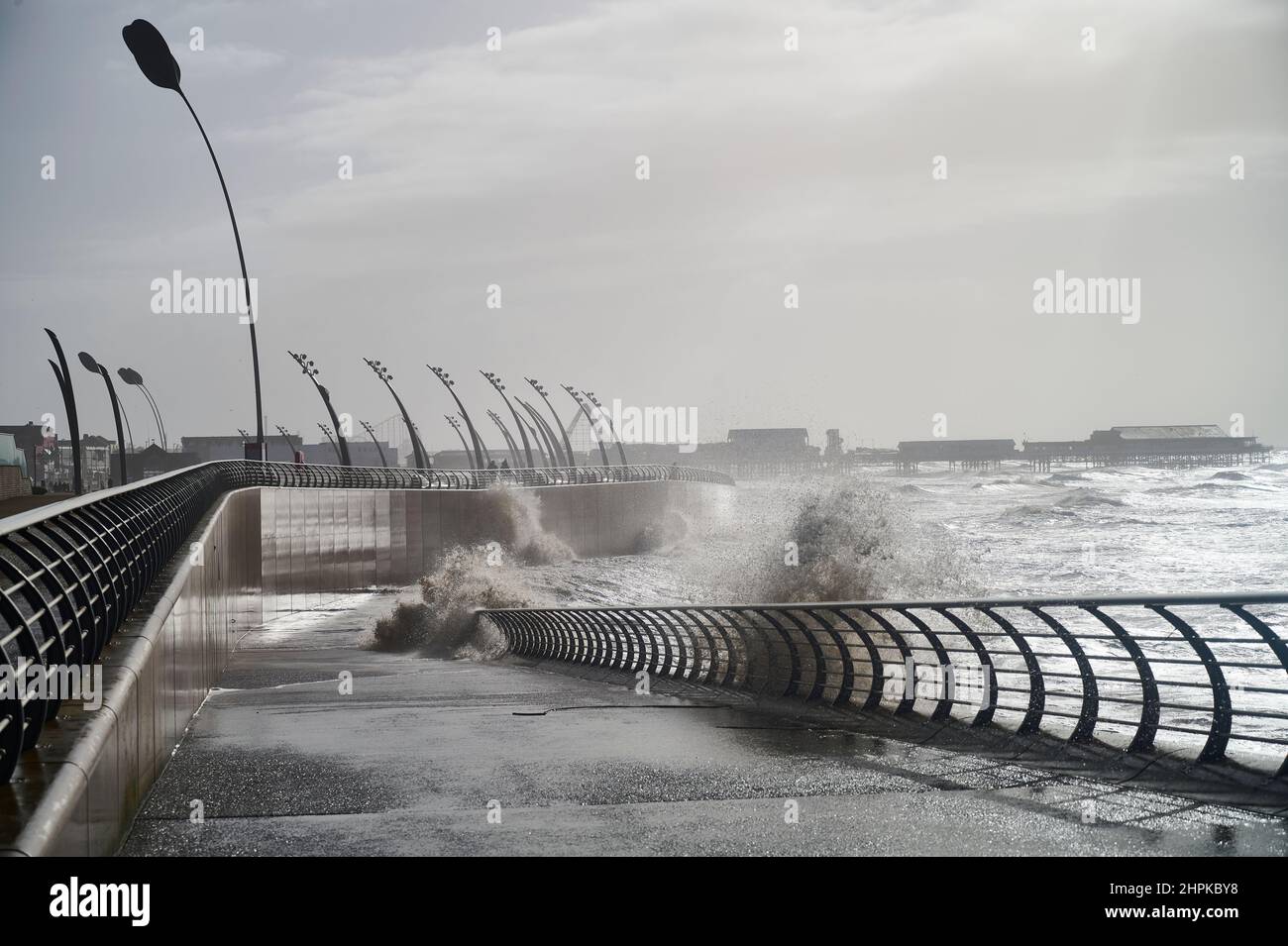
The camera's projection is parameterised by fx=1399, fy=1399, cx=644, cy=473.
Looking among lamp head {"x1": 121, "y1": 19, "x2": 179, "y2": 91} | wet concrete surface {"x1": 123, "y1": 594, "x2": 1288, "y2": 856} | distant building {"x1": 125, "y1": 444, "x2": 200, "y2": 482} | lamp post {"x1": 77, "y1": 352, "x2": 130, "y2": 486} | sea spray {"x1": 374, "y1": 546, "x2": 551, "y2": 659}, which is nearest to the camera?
wet concrete surface {"x1": 123, "y1": 594, "x2": 1288, "y2": 856}

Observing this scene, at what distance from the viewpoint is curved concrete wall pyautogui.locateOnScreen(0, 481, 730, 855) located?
5.82 metres

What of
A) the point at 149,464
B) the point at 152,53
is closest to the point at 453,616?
the point at 152,53

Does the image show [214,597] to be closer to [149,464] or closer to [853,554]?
[853,554]

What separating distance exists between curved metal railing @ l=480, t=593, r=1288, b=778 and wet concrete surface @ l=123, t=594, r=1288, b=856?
60 centimetres

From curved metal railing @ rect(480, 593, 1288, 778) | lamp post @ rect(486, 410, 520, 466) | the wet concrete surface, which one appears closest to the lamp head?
curved metal railing @ rect(480, 593, 1288, 778)

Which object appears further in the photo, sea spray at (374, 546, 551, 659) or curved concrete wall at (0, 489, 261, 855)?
sea spray at (374, 546, 551, 659)

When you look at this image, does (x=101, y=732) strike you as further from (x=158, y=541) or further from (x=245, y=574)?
(x=245, y=574)

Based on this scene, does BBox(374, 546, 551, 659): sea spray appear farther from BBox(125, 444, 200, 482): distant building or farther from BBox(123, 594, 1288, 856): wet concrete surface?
BBox(125, 444, 200, 482): distant building

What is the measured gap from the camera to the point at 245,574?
33469 mm

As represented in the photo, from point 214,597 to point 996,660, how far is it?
2098 centimetres

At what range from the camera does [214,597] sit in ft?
67.9

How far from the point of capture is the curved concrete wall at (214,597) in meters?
5.82

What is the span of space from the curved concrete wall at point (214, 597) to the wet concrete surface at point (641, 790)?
2.13 feet
